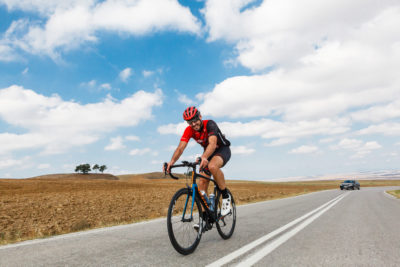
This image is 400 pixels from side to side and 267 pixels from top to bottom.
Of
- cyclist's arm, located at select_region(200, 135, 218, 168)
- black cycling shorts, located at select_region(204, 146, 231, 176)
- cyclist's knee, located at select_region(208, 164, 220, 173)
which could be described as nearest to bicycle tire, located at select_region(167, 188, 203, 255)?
cyclist's arm, located at select_region(200, 135, 218, 168)

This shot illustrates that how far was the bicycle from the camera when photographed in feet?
13.0

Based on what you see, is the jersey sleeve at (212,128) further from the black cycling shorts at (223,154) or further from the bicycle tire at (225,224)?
the bicycle tire at (225,224)

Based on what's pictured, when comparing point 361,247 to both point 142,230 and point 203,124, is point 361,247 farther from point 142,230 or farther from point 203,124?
point 142,230

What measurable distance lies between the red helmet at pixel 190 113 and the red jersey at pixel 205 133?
334 mm

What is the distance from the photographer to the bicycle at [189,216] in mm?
3951

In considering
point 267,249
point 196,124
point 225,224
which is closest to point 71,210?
point 225,224

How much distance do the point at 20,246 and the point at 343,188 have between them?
42.7 metres

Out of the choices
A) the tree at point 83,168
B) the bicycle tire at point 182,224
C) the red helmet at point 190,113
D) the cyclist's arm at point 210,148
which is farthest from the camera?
the tree at point 83,168

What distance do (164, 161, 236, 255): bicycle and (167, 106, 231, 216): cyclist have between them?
0.20 metres

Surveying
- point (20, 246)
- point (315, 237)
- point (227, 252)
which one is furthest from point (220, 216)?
point (20, 246)

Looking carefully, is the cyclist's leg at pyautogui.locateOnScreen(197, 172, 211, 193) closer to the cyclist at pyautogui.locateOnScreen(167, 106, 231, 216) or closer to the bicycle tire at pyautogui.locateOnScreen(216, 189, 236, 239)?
the cyclist at pyautogui.locateOnScreen(167, 106, 231, 216)

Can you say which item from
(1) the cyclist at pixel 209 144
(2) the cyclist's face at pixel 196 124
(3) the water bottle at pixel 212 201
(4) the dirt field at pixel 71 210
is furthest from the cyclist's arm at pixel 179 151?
(4) the dirt field at pixel 71 210

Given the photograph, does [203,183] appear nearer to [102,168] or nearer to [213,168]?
[213,168]

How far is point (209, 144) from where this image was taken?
4.79 metres
